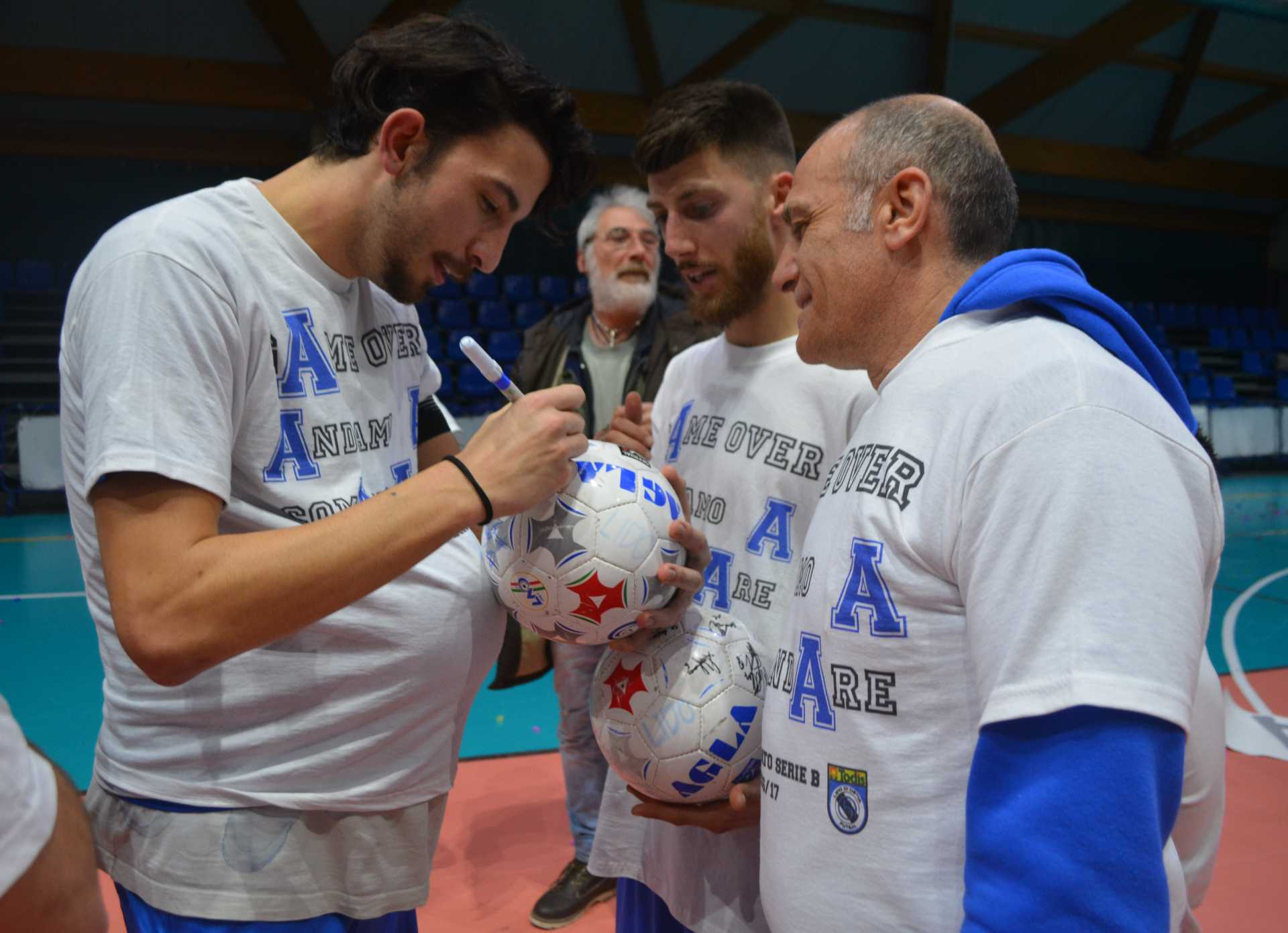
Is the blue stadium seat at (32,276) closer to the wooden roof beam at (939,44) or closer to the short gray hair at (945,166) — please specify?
the wooden roof beam at (939,44)

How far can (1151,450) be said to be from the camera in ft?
3.10

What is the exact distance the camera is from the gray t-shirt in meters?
3.84

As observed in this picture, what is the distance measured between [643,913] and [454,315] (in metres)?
10.8

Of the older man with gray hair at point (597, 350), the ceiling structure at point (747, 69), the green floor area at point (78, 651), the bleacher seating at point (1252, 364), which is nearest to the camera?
the older man with gray hair at point (597, 350)

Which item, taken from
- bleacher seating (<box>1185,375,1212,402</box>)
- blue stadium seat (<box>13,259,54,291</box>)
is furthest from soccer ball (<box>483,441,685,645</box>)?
bleacher seating (<box>1185,375,1212,402</box>)

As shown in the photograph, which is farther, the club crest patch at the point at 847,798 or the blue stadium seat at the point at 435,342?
the blue stadium seat at the point at 435,342

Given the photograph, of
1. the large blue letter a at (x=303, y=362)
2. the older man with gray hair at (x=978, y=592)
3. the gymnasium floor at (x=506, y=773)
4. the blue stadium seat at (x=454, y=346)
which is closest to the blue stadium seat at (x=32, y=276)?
the blue stadium seat at (x=454, y=346)

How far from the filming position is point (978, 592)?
0.97 metres

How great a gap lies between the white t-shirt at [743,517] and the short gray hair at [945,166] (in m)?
0.51

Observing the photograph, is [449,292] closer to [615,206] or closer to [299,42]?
[299,42]

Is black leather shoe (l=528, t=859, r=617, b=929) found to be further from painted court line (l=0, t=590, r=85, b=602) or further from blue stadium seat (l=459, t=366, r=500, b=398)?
blue stadium seat (l=459, t=366, r=500, b=398)

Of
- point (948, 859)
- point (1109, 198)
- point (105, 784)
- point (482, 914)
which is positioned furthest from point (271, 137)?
point (1109, 198)

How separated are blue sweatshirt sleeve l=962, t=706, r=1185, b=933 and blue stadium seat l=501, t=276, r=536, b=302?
12151mm

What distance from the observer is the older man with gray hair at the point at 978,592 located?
0.87 m
